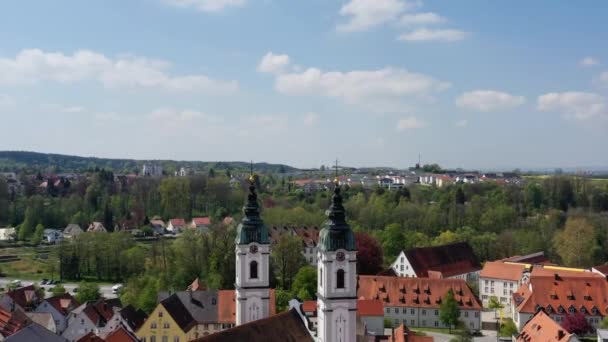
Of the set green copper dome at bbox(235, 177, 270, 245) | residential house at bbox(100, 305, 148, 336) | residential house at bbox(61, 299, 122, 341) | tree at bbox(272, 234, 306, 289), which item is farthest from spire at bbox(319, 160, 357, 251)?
tree at bbox(272, 234, 306, 289)

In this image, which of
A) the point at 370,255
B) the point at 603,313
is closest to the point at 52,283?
the point at 370,255

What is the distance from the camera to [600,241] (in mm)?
90688

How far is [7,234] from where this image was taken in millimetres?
112188

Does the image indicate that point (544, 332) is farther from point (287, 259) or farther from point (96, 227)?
point (96, 227)

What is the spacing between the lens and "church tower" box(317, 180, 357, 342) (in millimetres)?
32844

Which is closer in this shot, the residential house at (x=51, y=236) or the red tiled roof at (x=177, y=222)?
the residential house at (x=51, y=236)

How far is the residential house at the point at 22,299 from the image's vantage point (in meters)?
56.7

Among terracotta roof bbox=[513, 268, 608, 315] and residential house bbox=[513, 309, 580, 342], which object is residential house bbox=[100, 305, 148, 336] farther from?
terracotta roof bbox=[513, 268, 608, 315]

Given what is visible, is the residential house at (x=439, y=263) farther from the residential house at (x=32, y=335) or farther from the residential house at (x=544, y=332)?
the residential house at (x=32, y=335)

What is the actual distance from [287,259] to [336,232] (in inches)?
1547

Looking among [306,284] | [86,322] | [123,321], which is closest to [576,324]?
[306,284]

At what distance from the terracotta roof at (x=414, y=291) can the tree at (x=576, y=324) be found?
291 inches

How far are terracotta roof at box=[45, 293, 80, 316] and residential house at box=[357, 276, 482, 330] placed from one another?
2724cm

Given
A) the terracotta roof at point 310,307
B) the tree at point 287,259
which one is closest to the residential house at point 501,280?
the tree at point 287,259
